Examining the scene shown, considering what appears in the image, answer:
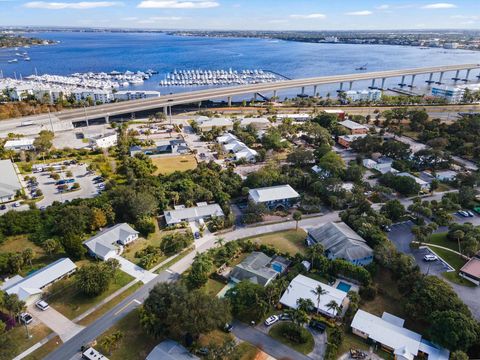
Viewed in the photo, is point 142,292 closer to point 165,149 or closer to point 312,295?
point 312,295

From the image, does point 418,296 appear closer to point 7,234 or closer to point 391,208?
point 391,208

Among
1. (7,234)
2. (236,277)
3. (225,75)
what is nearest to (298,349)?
(236,277)

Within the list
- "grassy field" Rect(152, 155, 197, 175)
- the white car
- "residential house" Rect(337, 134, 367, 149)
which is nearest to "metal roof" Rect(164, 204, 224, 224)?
"grassy field" Rect(152, 155, 197, 175)

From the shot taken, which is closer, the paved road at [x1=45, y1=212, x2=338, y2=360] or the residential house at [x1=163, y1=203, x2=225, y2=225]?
the paved road at [x1=45, y1=212, x2=338, y2=360]

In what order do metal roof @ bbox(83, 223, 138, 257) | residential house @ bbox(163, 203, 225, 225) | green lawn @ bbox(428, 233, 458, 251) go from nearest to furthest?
metal roof @ bbox(83, 223, 138, 257) → green lawn @ bbox(428, 233, 458, 251) → residential house @ bbox(163, 203, 225, 225)

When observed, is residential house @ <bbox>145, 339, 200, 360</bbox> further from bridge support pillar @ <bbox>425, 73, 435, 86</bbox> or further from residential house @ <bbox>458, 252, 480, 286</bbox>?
bridge support pillar @ <bbox>425, 73, 435, 86</bbox>
